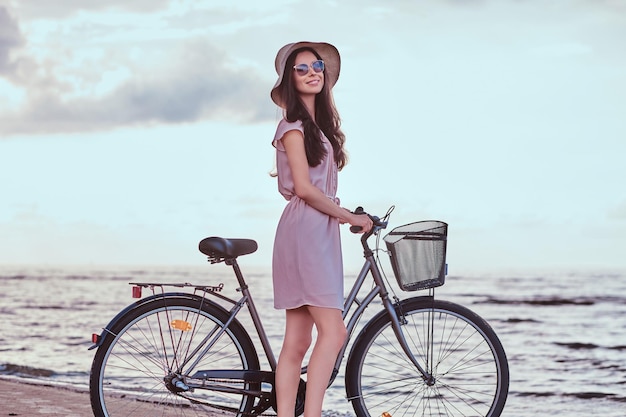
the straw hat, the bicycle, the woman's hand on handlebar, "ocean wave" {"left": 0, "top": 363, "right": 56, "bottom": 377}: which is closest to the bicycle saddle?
the bicycle

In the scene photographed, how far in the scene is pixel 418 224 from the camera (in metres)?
3.95

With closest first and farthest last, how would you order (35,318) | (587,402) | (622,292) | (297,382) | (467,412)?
(297,382) → (467,412) → (587,402) → (35,318) → (622,292)

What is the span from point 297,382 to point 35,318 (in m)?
18.9

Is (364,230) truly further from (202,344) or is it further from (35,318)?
(35,318)

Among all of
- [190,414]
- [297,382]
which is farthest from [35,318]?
[297,382]

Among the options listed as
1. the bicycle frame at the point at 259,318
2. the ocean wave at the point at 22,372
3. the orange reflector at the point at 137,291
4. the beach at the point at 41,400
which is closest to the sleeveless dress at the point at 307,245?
the bicycle frame at the point at 259,318

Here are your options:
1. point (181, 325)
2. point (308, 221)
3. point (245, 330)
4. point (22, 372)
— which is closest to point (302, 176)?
point (308, 221)

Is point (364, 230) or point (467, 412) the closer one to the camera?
point (364, 230)

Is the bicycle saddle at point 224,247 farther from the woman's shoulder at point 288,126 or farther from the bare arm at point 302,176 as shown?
the woman's shoulder at point 288,126

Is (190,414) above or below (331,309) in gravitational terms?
below

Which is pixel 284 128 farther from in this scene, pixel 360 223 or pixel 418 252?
pixel 418 252

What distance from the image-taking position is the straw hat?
3732mm

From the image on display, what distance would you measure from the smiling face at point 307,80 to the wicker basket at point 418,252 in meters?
0.81

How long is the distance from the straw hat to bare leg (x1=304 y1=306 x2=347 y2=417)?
103 cm
